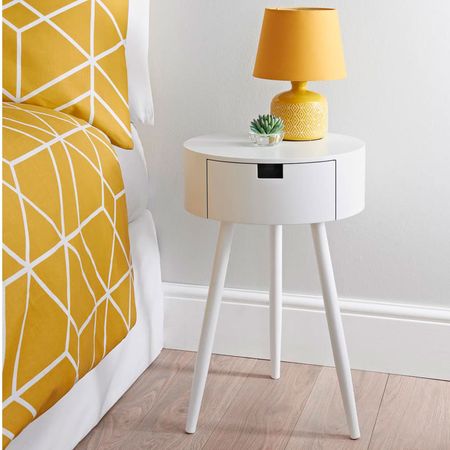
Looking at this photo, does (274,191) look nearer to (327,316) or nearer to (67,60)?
(327,316)

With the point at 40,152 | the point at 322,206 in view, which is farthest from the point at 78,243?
the point at 322,206

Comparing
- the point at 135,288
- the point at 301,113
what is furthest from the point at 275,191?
the point at 135,288

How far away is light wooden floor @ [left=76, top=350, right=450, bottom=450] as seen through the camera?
1.52m

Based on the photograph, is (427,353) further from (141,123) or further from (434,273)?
(141,123)

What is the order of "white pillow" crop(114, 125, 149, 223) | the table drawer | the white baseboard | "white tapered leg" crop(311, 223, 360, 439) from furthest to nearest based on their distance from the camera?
the white baseboard, "white pillow" crop(114, 125, 149, 223), "white tapered leg" crop(311, 223, 360, 439), the table drawer

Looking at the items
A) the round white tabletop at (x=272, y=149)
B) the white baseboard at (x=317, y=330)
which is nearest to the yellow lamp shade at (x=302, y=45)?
the round white tabletop at (x=272, y=149)

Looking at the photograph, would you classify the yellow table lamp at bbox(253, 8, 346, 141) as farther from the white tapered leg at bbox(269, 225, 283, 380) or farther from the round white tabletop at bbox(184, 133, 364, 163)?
the white tapered leg at bbox(269, 225, 283, 380)

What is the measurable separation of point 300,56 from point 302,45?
22 millimetres

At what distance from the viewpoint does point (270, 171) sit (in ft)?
4.59

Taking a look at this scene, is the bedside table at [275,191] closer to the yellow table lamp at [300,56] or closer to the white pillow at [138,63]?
the yellow table lamp at [300,56]

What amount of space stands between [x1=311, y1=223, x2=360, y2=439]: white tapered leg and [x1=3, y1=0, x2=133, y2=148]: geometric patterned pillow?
0.47 metres

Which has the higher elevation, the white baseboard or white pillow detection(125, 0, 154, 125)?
white pillow detection(125, 0, 154, 125)

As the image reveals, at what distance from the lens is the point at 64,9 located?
1514 millimetres

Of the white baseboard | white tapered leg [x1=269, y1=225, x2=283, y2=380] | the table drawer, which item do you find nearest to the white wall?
the white baseboard
